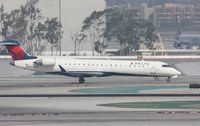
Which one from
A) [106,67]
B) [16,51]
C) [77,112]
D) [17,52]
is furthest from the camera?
[16,51]

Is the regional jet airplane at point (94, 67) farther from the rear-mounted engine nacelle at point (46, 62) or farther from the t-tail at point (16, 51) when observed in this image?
the t-tail at point (16, 51)

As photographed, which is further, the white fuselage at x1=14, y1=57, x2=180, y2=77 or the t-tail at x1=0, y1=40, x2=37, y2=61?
the t-tail at x1=0, y1=40, x2=37, y2=61

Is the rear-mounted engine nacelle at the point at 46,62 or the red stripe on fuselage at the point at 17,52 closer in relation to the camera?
the rear-mounted engine nacelle at the point at 46,62

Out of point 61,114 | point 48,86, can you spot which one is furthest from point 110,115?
point 48,86

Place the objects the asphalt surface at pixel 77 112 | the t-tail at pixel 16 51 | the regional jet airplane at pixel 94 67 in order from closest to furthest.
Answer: the asphalt surface at pixel 77 112 < the regional jet airplane at pixel 94 67 < the t-tail at pixel 16 51

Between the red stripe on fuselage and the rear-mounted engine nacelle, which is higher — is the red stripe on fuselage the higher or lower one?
the higher one

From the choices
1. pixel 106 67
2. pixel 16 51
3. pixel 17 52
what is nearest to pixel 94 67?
pixel 106 67

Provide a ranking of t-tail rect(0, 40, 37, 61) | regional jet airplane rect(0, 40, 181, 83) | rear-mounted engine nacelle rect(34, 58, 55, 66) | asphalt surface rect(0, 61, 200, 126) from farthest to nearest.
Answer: t-tail rect(0, 40, 37, 61) < regional jet airplane rect(0, 40, 181, 83) < rear-mounted engine nacelle rect(34, 58, 55, 66) < asphalt surface rect(0, 61, 200, 126)

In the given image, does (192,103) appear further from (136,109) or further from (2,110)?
(2,110)

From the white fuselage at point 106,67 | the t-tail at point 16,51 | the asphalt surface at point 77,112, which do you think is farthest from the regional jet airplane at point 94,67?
the asphalt surface at point 77,112

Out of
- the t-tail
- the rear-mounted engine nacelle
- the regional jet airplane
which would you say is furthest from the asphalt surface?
the t-tail

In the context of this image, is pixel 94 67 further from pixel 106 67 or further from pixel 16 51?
pixel 16 51

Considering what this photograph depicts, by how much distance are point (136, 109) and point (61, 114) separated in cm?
621

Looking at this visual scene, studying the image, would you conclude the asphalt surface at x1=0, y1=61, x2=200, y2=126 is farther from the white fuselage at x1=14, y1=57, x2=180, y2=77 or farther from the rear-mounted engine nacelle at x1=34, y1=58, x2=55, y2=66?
the white fuselage at x1=14, y1=57, x2=180, y2=77
